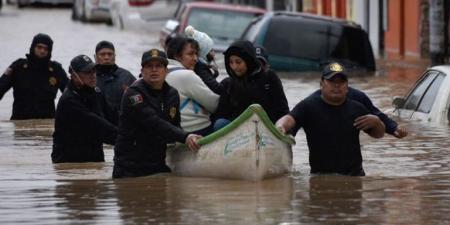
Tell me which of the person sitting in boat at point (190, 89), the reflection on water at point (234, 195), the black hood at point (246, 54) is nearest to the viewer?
the reflection on water at point (234, 195)

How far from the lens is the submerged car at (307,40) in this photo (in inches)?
1128

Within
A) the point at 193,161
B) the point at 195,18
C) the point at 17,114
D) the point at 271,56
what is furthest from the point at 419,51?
the point at 193,161

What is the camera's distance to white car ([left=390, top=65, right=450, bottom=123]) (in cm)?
1716

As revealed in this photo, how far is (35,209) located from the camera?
11.9 m

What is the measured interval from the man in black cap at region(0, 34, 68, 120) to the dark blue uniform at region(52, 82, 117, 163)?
4568 millimetres

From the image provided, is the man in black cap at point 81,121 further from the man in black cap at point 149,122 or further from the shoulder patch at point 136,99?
the shoulder patch at point 136,99

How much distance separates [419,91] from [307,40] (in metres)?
11.1

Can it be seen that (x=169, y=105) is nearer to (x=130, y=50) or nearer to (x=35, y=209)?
(x=35, y=209)

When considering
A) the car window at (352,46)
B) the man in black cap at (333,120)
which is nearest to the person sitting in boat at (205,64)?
the man in black cap at (333,120)

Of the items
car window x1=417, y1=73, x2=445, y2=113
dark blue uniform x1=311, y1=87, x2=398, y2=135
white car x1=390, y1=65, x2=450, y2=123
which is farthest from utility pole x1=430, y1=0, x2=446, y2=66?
dark blue uniform x1=311, y1=87, x2=398, y2=135

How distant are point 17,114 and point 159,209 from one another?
8.30 m

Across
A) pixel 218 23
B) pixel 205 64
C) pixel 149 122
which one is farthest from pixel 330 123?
pixel 218 23

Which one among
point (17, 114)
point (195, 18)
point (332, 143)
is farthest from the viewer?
point (195, 18)

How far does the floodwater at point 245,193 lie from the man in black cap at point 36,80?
1.56 metres
